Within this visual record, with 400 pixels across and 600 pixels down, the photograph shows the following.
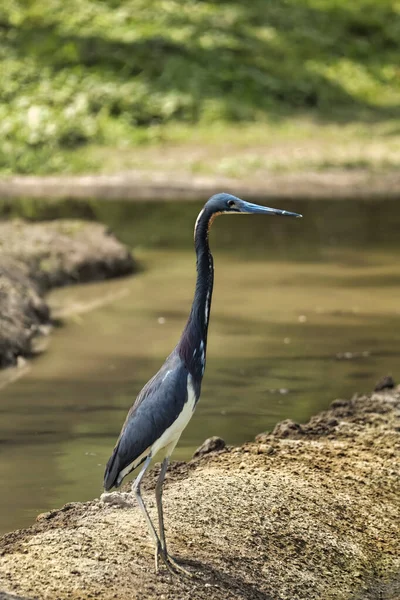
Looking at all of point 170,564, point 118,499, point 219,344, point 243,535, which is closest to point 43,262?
point 219,344

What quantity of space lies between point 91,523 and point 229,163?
18.2 m

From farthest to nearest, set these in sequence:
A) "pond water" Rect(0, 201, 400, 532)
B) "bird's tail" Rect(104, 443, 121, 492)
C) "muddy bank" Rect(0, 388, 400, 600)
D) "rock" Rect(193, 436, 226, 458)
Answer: "pond water" Rect(0, 201, 400, 532) → "rock" Rect(193, 436, 226, 458) → "bird's tail" Rect(104, 443, 121, 492) → "muddy bank" Rect(0, 388, 400, 600)

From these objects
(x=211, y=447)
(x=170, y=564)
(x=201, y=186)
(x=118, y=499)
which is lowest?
(x=201, y=186)

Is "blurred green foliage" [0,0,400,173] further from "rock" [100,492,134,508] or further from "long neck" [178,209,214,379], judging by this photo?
"long neck" [178,209,214,379]

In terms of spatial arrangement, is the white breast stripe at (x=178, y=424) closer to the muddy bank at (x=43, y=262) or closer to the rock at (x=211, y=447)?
the rock at (x=211, y=447)

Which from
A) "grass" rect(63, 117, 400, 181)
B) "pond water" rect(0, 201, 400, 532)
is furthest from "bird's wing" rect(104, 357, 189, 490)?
"grass" rect(63, 117, 400, 181)

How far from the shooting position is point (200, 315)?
6.25m

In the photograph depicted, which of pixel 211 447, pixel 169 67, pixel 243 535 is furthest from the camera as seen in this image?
pixel 169 67

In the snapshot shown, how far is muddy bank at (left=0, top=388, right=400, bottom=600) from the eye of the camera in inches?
233

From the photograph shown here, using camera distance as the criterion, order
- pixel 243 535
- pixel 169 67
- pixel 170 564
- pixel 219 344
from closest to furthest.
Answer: pixel 170 564 → pixel 243 535 → pixel 219 344 → pixel 169 67

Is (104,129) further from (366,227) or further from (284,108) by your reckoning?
(366,227)

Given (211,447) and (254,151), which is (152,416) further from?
(254,151)

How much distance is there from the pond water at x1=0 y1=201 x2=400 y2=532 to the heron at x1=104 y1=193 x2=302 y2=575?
1.44 metres

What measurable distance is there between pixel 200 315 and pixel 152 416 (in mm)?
505
